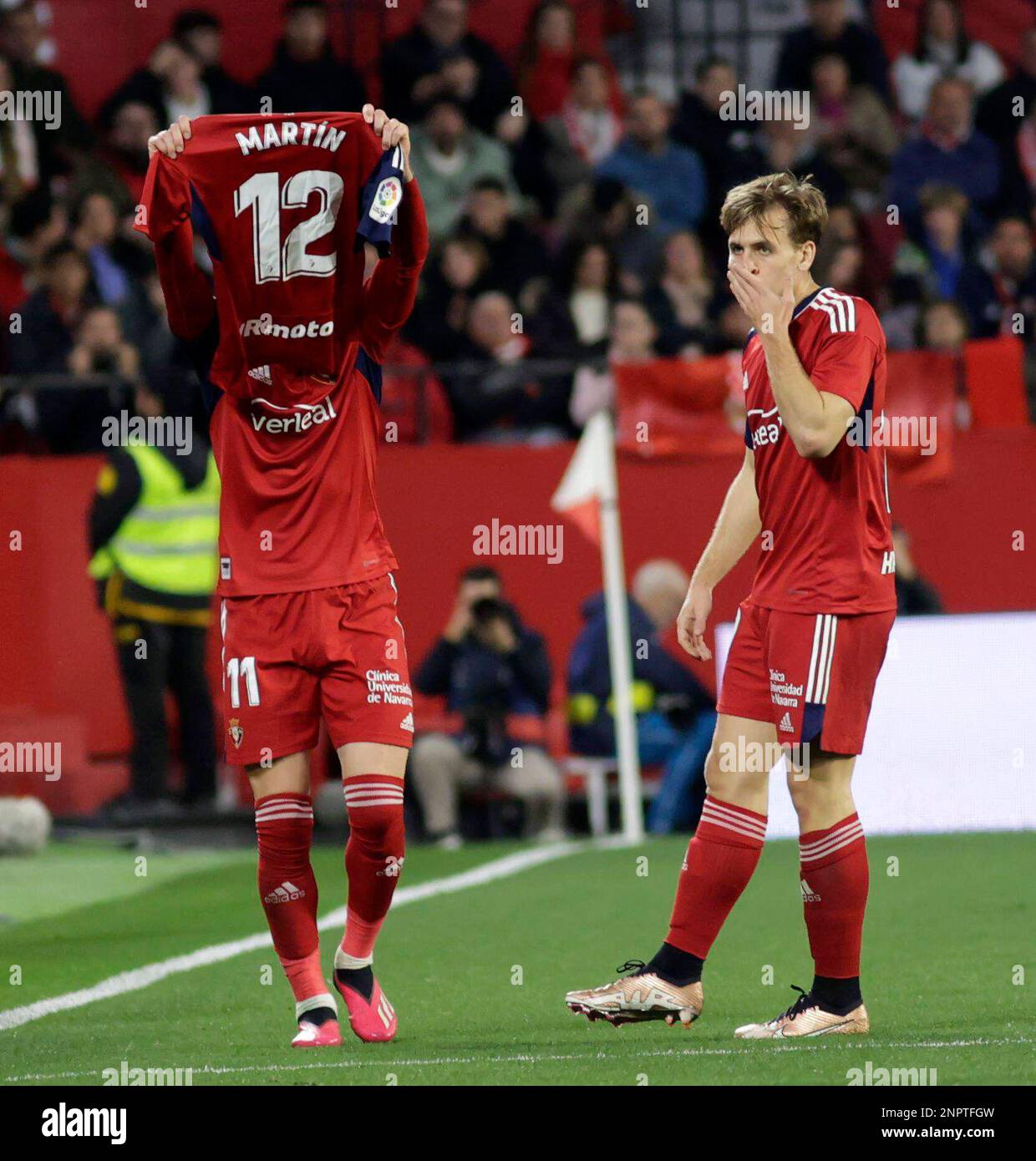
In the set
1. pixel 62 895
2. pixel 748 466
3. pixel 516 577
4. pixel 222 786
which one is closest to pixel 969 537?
pixel 516 577

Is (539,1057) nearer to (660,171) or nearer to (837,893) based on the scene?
(837,893)

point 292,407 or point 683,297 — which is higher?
point 683,297

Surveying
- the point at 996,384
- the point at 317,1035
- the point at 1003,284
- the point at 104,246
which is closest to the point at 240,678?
the point at 317,1035

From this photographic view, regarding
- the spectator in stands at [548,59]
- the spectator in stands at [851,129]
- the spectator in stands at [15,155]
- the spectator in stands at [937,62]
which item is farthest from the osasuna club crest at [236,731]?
the spectator in stands at [937,62]

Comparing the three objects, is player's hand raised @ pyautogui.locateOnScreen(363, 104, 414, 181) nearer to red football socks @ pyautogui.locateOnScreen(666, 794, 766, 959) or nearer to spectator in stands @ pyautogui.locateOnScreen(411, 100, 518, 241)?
red football socks @ pyautogui.locateOnScreen(666, 794, 766, 959)

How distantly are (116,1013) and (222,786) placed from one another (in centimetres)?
675

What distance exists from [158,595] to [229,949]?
Answer: 5007 mm

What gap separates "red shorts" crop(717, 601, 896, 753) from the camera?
18.6 feet

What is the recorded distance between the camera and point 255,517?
237 inches

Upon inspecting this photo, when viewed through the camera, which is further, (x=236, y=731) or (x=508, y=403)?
(x=508, y=403)

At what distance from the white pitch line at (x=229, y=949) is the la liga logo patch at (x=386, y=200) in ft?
8.45

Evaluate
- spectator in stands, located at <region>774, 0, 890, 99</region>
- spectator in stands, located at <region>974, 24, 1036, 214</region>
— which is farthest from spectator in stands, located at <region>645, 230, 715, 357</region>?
spectator in stands, located at <region>974, 24, 1036, 214</region>

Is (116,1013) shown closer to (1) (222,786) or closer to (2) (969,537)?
(1) (222,786)

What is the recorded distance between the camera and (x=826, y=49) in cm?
1669
